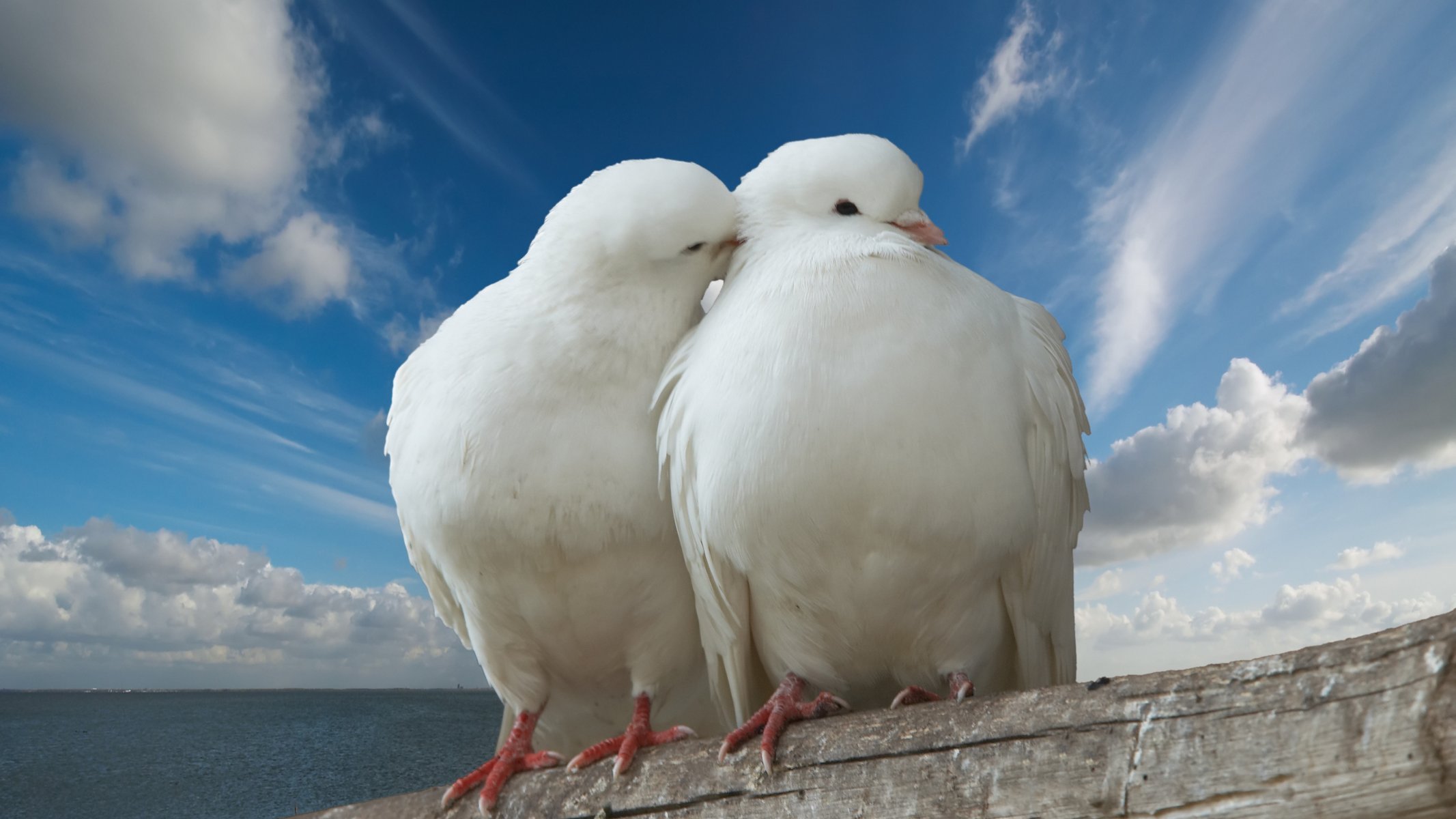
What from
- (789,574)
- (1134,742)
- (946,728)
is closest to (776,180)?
(789,574)

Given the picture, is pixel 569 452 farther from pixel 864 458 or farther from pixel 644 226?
pixel 864 458

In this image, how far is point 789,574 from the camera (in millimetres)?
2535

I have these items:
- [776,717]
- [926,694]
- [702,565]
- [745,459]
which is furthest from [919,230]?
[776,717]

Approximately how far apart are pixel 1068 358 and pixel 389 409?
2450mm

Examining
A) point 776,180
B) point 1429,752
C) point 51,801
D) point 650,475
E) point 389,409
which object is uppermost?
point 776,180

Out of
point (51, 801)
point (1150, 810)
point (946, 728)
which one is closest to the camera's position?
point (1150, 810)

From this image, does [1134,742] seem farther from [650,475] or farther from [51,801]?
[51,801]

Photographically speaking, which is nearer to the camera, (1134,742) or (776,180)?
(1134,742)

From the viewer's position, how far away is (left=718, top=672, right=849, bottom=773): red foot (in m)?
2.23

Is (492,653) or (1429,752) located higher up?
(492,653)

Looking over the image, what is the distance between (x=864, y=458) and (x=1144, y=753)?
95cm

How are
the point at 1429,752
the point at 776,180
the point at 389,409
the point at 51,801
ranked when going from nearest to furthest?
the point at 1429,752, the point at 776,180, the point at 389,409, the point at 51,801

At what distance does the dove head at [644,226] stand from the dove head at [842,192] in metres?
0.16

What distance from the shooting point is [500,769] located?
Answer: 2736 millimetres
